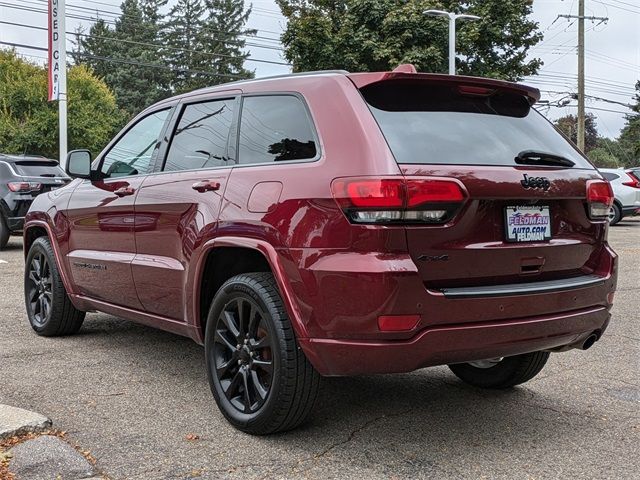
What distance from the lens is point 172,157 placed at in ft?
13.9

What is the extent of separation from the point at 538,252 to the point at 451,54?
21476 mm

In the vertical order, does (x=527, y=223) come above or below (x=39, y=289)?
above

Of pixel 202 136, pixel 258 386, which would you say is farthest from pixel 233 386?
pixel 202 136

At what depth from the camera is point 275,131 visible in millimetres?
3557

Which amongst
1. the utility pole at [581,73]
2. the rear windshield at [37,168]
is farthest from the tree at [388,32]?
the rear windshield at [37,168]

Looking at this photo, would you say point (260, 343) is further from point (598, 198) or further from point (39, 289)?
point (39, 289)

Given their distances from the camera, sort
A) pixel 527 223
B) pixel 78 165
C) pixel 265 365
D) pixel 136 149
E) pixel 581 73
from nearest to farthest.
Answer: pixel 527 223 < pixel 265 365 < pixel 136 149 < pixel 78 165 < pixel 581 73

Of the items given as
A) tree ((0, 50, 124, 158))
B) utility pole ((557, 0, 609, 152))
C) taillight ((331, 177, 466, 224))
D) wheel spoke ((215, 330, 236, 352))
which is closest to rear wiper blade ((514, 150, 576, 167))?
taillight ((331, 177, 466, 224))

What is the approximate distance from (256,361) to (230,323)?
0.89ft

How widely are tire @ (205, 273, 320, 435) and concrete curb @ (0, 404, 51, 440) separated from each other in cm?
85

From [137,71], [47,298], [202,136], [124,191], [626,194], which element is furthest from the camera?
[137,71]

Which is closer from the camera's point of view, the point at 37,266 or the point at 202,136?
the point at 202,136

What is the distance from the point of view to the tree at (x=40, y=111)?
3372 cm

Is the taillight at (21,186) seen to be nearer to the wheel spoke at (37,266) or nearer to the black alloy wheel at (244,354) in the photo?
the wheel spoke at (37,266)
